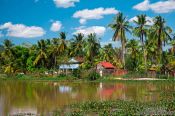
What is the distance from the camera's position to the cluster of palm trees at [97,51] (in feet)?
188

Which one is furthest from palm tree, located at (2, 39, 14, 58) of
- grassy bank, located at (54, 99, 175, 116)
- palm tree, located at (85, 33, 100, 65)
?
grassy bank, located at (54, 99, 175, 116)

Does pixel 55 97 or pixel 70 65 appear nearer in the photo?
pixel 55 97

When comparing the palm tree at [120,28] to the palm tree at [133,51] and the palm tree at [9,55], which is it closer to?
the palm tree at [133,51]

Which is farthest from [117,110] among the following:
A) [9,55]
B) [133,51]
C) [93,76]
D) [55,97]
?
[9,55]

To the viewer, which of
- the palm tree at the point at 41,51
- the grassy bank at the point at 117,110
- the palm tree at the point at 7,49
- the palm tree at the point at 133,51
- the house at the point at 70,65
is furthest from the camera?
the house at the point at 70,65

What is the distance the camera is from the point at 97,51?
69625 mm

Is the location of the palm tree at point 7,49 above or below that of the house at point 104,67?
above

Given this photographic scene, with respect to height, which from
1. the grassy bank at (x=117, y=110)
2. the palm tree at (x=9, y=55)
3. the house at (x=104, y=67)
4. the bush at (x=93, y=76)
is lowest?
the grassy bank at (x=117, y=110)

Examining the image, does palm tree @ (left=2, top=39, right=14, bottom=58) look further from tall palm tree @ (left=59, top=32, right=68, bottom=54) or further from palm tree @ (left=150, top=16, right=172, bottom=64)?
palm tree @ (left=150, top=16, right=172, bottom=64)

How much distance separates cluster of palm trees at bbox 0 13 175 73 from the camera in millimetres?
57375

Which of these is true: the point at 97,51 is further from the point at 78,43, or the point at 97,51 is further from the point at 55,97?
the point at 55,97

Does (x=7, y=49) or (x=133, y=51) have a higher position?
(x=7, y=49)

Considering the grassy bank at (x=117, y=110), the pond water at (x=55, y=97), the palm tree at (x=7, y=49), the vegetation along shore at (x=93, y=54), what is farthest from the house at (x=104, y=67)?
the grassy bank at (x=117, y=110)

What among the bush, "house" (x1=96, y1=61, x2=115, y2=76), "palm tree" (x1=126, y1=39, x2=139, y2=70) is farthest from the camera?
"palm tree" (x1=126, y1=39, x2=139, y2=70)
